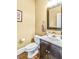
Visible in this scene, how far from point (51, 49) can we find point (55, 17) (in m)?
0.99

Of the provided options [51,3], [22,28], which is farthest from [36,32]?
[51,3]

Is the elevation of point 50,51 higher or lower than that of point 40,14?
lower

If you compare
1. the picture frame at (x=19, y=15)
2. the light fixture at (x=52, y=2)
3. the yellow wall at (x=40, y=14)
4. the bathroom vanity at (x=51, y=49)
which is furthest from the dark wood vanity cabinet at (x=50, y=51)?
the picture frame at (x=19, y=15)

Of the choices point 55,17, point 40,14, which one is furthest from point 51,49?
point 40,14

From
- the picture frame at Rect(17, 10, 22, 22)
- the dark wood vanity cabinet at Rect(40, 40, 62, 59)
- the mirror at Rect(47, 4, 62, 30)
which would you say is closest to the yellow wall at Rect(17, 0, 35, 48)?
the picture frame at Rect(17, 10, 22, 22)

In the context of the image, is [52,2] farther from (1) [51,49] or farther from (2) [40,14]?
(1) [51,49]

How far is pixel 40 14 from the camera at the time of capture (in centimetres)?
335

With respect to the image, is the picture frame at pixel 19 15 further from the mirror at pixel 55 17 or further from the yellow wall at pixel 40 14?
the mirror at pixel 55 17

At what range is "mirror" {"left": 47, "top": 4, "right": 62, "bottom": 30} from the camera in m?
2.57

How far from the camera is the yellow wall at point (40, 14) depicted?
314 cm

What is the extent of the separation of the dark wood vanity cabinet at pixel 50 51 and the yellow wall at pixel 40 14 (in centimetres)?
92
